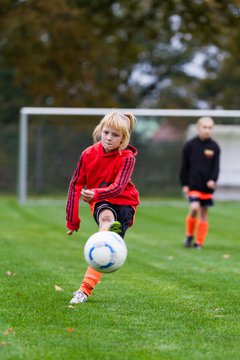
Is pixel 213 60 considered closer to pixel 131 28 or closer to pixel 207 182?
pixel 131 28

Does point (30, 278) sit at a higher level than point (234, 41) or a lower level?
lower

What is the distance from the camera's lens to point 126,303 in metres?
7.52

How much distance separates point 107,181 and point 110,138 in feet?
1.30

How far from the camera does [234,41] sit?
2794cm

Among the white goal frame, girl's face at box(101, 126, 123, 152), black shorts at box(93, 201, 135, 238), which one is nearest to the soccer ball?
black shorts at box(93, 201, 135, 238)

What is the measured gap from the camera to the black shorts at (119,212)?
24.6 ft

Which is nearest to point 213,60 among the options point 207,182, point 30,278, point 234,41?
point 234,41

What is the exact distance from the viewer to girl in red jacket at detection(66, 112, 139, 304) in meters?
7.42

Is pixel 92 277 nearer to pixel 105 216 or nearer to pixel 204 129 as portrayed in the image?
pixel 105 216

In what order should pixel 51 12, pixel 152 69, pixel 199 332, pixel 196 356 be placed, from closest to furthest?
pixel 196 356
pixel 199 332
pixel 51 12
pixel 152 69

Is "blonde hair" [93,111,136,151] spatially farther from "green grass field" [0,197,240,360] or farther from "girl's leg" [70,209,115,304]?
"green grass field" [0,197,240,360]

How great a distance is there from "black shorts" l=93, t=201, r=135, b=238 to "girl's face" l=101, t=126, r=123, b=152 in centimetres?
48

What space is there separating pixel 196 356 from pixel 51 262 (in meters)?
5.57

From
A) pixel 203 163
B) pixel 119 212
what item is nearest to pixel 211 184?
pixel 203 163
